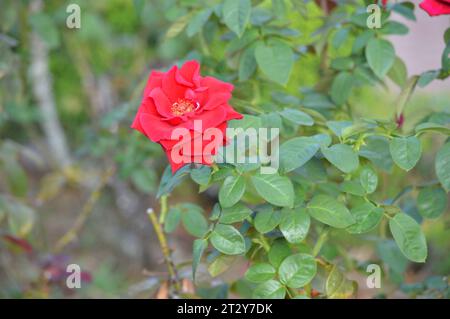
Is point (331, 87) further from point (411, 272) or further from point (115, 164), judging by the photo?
point (411, 272)

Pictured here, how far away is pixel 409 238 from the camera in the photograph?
1.02 metres

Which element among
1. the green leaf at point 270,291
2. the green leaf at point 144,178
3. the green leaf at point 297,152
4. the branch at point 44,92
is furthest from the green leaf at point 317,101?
the branch at point 44,92

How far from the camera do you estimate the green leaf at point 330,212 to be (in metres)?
1.02

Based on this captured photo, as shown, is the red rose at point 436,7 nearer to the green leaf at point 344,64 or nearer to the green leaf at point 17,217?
the green leaf at point 344,64

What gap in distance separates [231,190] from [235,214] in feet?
0.16

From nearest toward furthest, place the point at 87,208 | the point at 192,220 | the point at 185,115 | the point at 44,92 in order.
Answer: the point at 185,115, the point at 192,220, the point at 87,208, the point at 44,92

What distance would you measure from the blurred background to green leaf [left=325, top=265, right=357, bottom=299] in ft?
1.61

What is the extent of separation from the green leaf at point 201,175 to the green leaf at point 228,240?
0.27ft

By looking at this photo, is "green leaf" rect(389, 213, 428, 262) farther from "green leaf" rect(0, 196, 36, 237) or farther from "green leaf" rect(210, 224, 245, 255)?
"green leaf" rect(0, 196, 36, 237)

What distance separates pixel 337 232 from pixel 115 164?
86 cm

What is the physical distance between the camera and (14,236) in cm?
170

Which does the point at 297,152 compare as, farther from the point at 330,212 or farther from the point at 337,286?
the point at 337,286

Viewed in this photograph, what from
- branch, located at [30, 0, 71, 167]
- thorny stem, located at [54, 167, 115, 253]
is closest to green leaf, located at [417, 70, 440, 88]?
thorny stem, located at [54, 167, 115, 253]

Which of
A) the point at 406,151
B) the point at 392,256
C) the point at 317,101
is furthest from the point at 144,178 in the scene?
the point at 406,151
